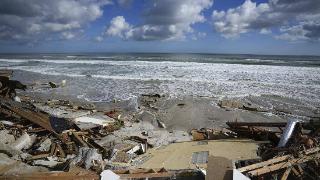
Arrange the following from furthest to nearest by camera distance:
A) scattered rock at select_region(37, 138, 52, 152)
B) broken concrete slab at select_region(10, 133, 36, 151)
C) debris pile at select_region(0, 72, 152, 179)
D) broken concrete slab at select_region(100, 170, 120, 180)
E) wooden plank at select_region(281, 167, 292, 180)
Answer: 1. scattered rock at select_region(37, 138, 52, 152)
2. broken concrete slab at select_region(10, 133, 36, 151)
3. debris pile at select_region(0, 72, 152, 179)
4. wooden plank at select_region(281, 167, 292, 180)
5. broken concrete slab at select_region(100, 170, 120, 180)

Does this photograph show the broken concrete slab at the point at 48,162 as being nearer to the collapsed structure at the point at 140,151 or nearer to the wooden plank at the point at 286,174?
the collapsed structure at the point at 140,151

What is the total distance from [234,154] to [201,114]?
9513 mm

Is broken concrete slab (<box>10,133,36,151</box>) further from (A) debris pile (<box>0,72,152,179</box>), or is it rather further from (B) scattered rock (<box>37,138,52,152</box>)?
(B) scattered rock (<box>37,138,52,152</box>)

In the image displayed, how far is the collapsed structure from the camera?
681 centimetres

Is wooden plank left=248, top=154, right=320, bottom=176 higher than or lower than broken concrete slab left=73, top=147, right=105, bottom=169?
higher

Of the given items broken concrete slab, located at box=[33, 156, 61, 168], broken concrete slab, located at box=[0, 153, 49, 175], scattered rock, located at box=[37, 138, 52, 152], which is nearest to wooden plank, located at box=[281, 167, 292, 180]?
broken concrete slab, located at box=[0, 153, 49, 175]

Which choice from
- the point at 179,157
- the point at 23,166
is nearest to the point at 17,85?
the point at 23,166

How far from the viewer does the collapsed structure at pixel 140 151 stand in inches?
268

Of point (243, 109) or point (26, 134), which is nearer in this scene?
point (26, 134)

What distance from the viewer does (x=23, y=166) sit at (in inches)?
318

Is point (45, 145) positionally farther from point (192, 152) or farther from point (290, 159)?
point (290, 159)

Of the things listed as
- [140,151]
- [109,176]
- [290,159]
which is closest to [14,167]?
[109,176]

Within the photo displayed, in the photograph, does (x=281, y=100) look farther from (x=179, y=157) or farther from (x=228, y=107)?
(x=179, y=157)

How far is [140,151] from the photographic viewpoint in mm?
10469
